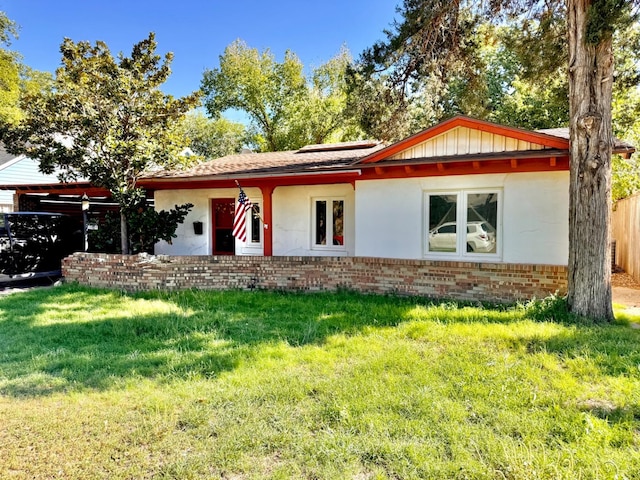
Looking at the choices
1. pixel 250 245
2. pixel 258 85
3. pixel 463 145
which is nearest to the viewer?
pixel 463 145

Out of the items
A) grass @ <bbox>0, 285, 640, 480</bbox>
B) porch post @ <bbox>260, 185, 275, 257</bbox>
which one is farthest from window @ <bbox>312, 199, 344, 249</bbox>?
grass @ <bbox>0, 285, 640, 480</bbox>

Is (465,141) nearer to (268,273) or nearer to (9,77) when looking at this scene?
(268,273)

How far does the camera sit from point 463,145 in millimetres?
8125

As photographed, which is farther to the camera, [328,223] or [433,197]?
[328,223]

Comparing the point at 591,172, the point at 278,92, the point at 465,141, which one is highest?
the point at 278,92

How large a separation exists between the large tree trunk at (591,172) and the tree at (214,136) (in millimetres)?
35573

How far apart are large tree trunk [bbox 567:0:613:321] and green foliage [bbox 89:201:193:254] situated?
365 inches

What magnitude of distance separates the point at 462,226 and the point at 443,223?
0.41m

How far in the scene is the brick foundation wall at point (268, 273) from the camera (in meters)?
8.42

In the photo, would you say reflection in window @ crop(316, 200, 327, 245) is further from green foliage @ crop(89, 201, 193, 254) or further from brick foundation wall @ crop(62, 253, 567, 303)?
green foliage @ crop(89, 201, 193, 254)

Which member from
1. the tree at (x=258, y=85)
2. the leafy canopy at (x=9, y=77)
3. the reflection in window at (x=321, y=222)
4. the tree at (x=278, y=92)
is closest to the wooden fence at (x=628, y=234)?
the reflection in window at (x=321, y=222)

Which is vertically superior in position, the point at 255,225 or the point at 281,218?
the point at 281,218

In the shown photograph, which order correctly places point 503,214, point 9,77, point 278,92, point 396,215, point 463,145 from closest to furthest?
point 503,214 → point 463,145 → point 396,215 → point 9,77 → point 278,92

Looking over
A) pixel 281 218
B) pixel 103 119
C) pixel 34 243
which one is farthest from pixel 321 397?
pixel 34 243
